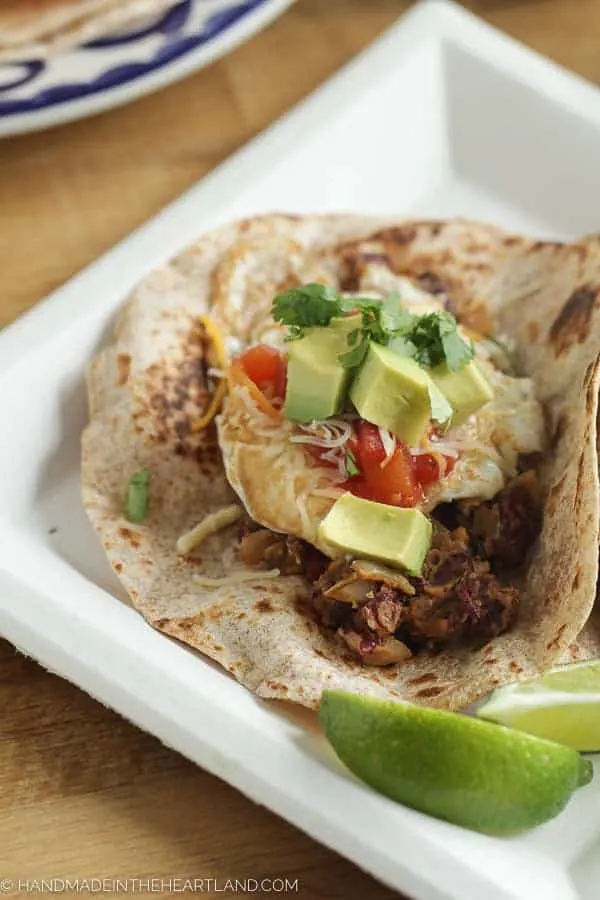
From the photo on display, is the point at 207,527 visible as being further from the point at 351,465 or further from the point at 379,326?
the point at 379,326

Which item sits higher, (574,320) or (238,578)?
(574,320)

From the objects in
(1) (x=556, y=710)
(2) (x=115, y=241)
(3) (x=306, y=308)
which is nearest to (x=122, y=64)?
(2) (x=115, y=241)

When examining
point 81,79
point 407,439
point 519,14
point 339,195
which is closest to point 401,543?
point 407,439

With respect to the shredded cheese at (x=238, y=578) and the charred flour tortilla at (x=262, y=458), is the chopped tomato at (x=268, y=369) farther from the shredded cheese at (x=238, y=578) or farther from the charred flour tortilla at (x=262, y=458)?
the shredded cheese at (x=238, y=578)

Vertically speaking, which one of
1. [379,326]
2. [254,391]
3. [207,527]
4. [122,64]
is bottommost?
[207,527]

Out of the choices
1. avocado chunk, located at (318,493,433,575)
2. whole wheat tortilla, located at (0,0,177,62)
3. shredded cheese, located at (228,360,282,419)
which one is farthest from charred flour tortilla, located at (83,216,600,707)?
whole wheat tortilla, located at (0,0,177,62)

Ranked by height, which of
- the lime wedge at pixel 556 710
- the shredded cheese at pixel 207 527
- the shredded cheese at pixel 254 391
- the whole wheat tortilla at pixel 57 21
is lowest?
the lime wedge at pixel 556 710

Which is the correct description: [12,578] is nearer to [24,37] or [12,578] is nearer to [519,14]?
[24,37]

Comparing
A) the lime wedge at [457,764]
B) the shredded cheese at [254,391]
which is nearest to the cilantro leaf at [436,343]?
the shredded cheese at [254,391]
